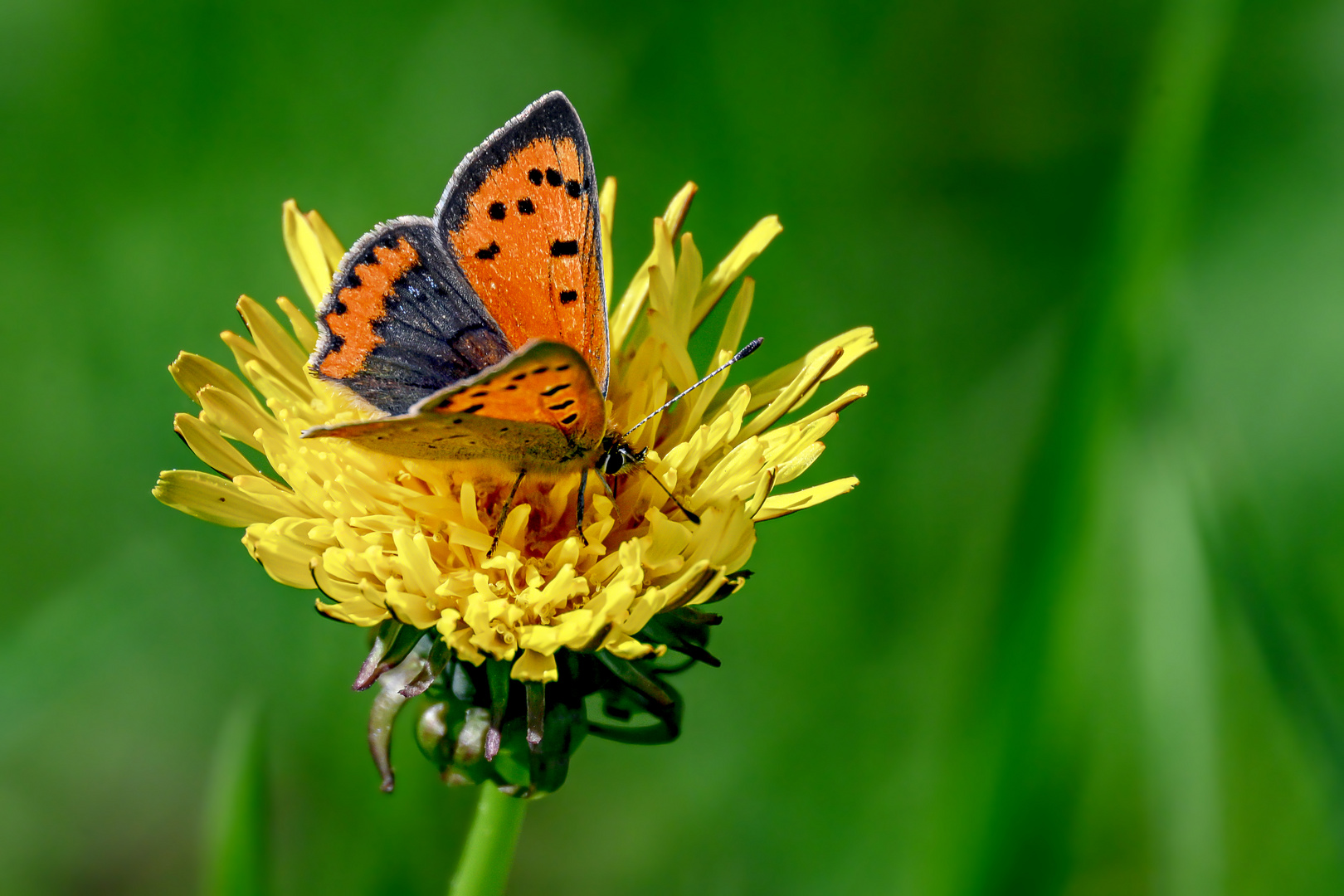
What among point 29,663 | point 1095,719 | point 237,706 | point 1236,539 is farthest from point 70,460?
point 1236,539

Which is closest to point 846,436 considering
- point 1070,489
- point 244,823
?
point 1070,489

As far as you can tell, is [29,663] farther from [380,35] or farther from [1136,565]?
[1136,565]

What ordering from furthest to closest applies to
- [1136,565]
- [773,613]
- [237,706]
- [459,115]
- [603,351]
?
[459,115] → [773,613] → [237,706] → [1136,565] → [603,351]

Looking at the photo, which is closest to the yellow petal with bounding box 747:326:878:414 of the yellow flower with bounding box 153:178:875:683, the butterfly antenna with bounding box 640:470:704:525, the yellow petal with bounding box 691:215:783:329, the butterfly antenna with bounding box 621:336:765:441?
the yellow flower with bounding box 153:178:875:683

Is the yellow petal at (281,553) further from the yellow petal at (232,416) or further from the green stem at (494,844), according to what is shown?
the green stem at (494,844)

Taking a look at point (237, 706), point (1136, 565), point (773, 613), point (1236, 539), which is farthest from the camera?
point (773, 613)

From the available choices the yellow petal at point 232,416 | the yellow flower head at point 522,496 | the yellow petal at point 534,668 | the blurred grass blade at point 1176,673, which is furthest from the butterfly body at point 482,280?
the blurred grass blade at point 1176,673

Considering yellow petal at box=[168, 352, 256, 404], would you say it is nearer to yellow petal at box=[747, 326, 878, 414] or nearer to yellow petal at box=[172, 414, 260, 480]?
yellow petal at box=[172, 414, 260, 480]
